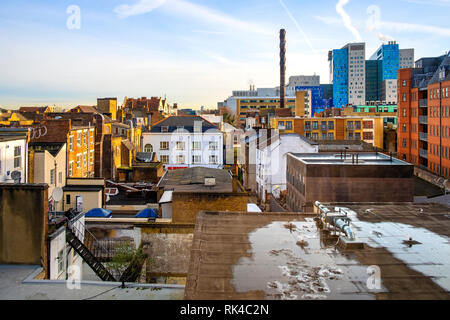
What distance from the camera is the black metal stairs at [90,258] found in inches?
655

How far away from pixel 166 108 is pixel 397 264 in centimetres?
13521

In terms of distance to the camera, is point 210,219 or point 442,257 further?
point 210,219

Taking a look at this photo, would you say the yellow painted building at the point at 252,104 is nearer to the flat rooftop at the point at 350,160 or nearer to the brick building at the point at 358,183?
the flat rooftop at the point at 350,160

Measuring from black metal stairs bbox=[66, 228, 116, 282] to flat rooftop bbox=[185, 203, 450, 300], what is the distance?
186 inches

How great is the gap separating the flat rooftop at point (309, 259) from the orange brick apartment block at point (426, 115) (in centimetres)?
4570

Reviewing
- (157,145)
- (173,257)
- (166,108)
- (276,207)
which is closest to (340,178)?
(276,207)

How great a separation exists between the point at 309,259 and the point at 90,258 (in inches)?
391

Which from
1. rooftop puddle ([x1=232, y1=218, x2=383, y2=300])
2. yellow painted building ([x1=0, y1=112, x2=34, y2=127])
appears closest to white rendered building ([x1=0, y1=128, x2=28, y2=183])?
rooftop puddle ([x1=232, y1=218, x2=383, y2=300])

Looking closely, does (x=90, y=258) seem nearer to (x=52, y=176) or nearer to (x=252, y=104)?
(x=52, y=176)

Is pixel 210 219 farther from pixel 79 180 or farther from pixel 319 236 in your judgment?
pixel 79 180

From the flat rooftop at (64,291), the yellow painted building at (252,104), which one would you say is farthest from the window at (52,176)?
the yellow painted building at (252,104)

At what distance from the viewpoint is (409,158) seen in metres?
72.3
